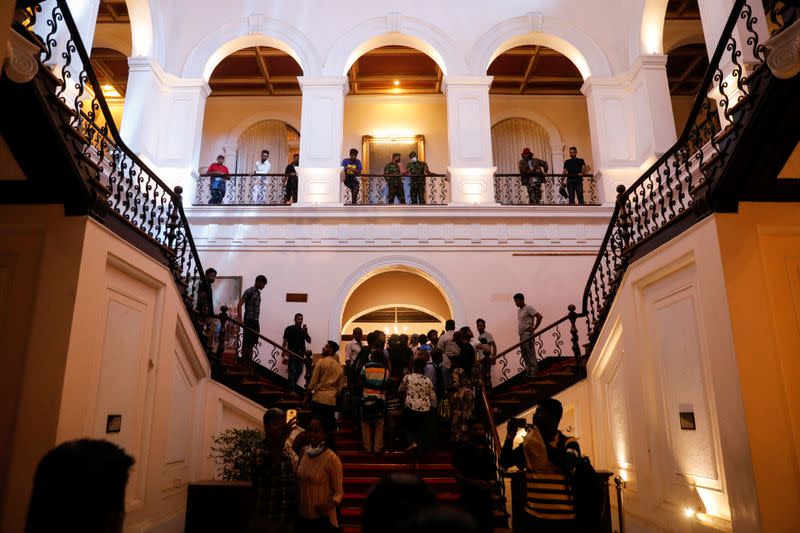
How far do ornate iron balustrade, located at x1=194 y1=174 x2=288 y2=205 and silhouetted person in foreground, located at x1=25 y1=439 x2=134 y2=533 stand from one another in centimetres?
1116

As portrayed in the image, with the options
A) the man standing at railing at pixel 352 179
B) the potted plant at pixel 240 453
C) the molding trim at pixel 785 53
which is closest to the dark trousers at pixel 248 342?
the potted plant at pixel 240 453

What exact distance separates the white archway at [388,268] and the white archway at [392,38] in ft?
14.8

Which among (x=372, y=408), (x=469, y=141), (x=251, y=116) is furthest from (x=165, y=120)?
(x=372, y=408)

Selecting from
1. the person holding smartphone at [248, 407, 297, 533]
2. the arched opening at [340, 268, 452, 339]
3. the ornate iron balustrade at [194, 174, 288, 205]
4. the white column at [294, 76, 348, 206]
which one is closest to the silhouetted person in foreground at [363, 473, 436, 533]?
the person holding smartphone at [248, 407, 297, 533]

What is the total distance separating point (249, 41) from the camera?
1350 cm

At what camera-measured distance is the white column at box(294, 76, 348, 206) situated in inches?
497

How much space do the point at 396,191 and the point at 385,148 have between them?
3.36m

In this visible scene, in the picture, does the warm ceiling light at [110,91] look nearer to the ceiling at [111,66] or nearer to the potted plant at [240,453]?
the ceiling at [111,66]

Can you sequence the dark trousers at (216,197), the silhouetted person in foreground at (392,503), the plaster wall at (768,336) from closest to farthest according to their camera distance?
1. the silhouetted person in foreground at (392,503)
2. the plaster wall at (768,336)
3. the dark trousers at (216,197)

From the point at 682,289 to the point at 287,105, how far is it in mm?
12948

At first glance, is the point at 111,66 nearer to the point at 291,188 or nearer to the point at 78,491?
the point at 291,188

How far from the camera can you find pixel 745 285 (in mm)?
4996

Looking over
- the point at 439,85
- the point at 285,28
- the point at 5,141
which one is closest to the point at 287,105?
the point at 285,28

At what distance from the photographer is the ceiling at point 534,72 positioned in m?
14.8
